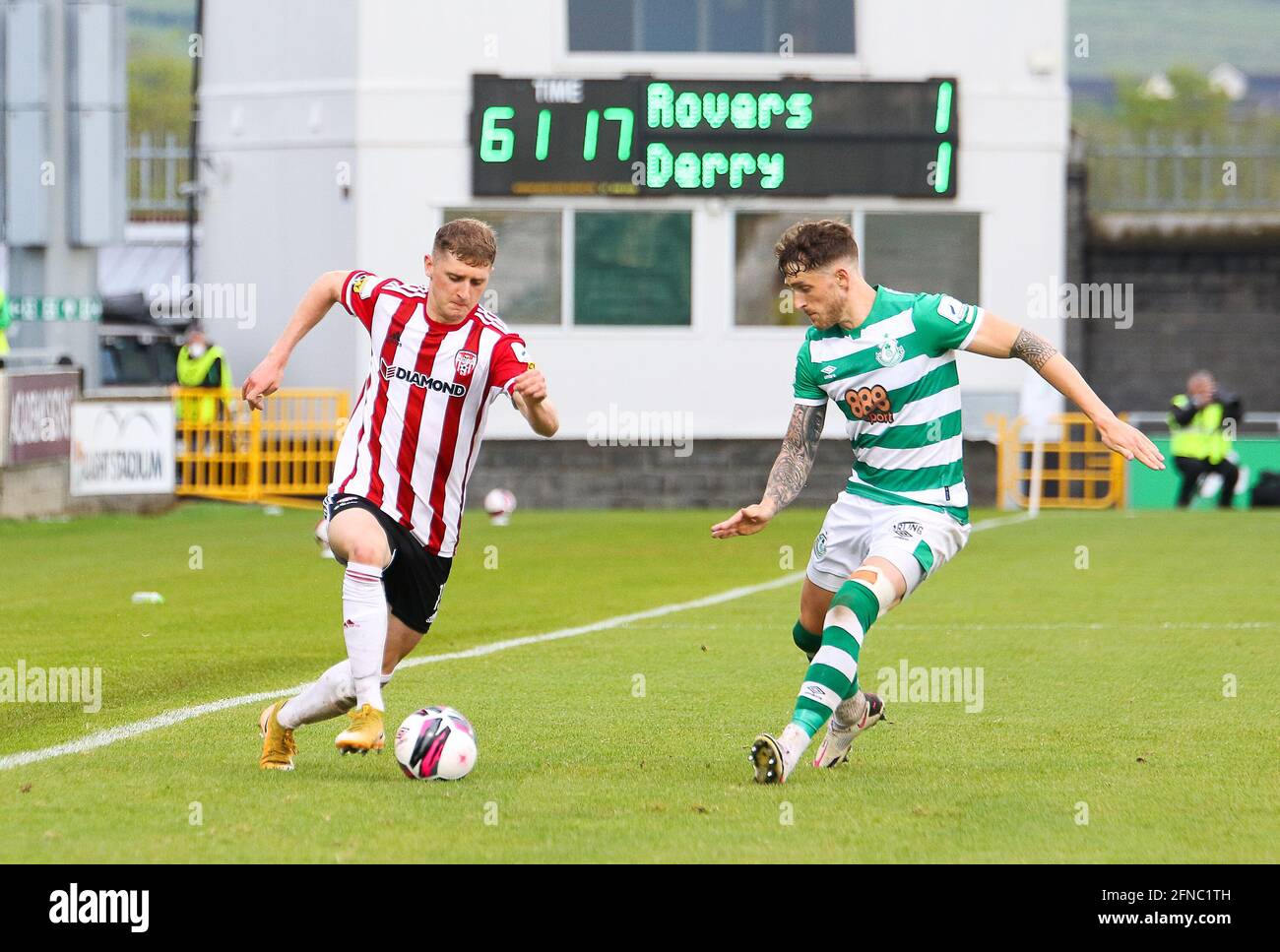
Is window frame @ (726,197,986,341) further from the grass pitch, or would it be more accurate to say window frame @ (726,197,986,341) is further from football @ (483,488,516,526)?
the grass pitch

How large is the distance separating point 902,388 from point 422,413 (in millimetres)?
1643

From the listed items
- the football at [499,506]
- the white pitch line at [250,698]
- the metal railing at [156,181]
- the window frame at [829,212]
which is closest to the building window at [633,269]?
the window frame at [829,212]

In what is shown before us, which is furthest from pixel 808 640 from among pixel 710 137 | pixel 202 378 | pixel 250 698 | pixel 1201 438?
pixel 1201 438

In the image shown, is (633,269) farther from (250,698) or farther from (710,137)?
(250,698)

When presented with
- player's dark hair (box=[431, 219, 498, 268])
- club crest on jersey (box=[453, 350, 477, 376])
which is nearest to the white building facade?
club crest on jersey (box=[453, 350, 477, 376])

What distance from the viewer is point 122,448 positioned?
22438 mm

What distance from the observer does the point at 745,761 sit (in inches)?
295

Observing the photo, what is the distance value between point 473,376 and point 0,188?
770 inches

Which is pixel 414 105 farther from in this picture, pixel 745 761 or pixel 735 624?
pixel 745 761

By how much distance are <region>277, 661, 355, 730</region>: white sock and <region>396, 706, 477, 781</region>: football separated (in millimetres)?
244

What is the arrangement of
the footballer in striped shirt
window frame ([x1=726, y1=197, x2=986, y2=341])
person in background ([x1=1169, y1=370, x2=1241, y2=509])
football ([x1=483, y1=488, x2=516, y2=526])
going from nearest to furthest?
1. the footballer in striped shirt
2. football ([x1=483, y1=488, x2=516, y2=526])
3. person in background ([x1=1169, y1=370, x2=1241, y2=509])
4. window frame ([x1=726, y1=197, x2=986, y2=341])

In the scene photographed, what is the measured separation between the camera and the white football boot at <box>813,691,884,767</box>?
24.4ft
